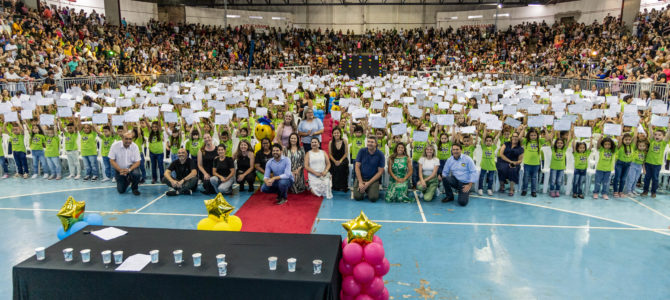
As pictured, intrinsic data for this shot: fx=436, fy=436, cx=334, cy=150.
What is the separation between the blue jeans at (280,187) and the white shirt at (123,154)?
9.16 ft

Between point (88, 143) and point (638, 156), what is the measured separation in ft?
36.9

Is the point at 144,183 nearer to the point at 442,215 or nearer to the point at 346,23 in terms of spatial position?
the point at 442,215

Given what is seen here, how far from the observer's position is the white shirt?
8.77 m

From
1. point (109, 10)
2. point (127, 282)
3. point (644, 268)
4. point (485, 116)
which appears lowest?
Answer: point (644, 268)

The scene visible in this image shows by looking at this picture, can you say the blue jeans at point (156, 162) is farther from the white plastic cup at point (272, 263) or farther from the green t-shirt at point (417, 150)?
the white plastic cup at point (272, 263)

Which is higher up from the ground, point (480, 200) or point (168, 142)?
point (168, 142)

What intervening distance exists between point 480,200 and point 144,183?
7095 millimetres

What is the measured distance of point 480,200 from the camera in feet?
27.6

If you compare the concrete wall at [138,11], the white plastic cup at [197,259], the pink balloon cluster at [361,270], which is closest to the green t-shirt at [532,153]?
the pink balloon cluster at [361,270]

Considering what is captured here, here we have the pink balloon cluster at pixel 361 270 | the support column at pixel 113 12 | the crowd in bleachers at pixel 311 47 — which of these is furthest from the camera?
the support column at pixel 113 12

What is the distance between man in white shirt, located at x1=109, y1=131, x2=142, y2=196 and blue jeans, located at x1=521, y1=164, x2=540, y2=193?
775 centimetres

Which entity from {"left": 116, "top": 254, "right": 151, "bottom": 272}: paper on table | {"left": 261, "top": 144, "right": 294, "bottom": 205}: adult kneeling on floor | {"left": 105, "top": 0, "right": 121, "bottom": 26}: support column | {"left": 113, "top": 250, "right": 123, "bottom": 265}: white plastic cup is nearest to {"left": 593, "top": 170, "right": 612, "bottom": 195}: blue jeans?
{"left": 261, "top": 144, "right": 294, "bottom": 205}: adult kneeling on floor

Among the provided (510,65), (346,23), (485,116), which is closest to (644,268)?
(485,116)

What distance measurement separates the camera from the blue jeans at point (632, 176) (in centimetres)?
852
